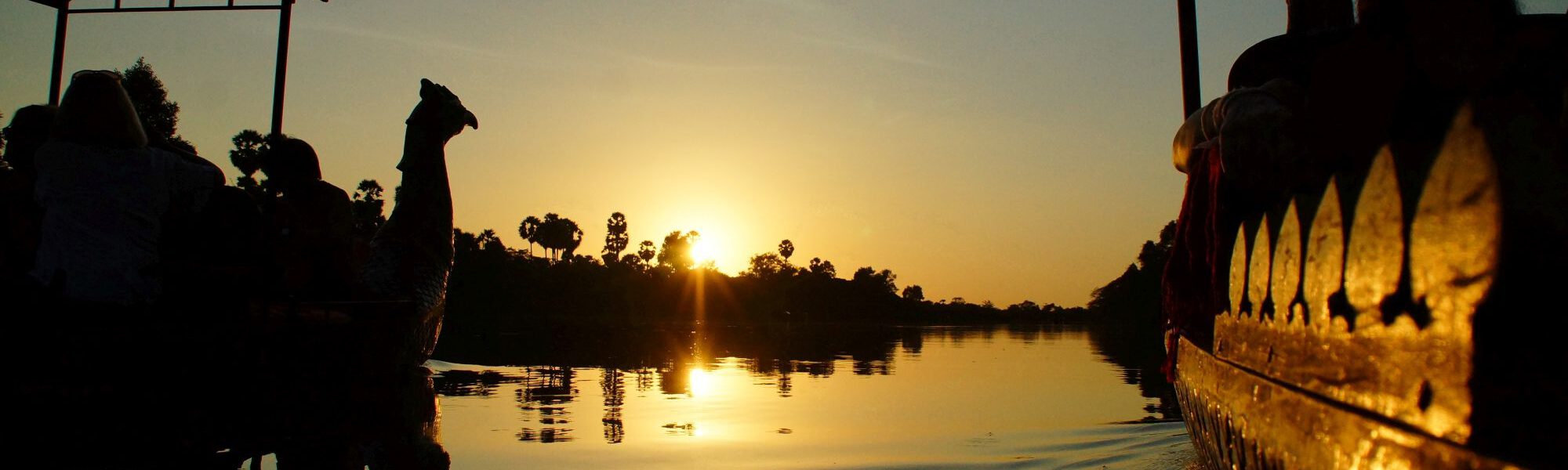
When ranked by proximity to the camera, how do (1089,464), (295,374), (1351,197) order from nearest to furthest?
1. (1351,197)
2. (295,374)
3. (1089,464)

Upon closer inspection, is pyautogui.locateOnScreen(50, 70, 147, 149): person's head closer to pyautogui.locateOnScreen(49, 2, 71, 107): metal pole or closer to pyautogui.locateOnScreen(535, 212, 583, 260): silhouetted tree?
pyautogui.locateOnScreen(49, 2, 71, 107): metal pole

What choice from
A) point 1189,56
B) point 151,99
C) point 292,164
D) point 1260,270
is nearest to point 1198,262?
point 1260,270

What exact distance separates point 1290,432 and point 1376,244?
541mm

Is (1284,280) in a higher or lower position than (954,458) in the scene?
higher

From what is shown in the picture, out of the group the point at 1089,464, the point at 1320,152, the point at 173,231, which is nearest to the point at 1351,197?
the point at 1320,152

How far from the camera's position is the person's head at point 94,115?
12.3 ft

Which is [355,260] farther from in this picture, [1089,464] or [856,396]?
[856,396]

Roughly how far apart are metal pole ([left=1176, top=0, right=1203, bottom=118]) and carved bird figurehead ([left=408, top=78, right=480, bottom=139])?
16.9 ft

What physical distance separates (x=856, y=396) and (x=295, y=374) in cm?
821

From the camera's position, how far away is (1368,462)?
55.7 inches

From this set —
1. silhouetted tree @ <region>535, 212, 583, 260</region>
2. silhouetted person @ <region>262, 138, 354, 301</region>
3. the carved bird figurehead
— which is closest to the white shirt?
silhouetted person @ <region>262, 138, 354, 301</region>

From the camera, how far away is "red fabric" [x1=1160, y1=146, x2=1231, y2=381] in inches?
105

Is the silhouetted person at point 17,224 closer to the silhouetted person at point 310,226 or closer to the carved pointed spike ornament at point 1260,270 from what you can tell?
the silhouetted person at point 310,226

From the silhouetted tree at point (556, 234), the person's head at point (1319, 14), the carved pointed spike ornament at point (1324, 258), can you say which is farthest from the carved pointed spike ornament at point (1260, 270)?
the silhouetted tree at point (556, 234)
